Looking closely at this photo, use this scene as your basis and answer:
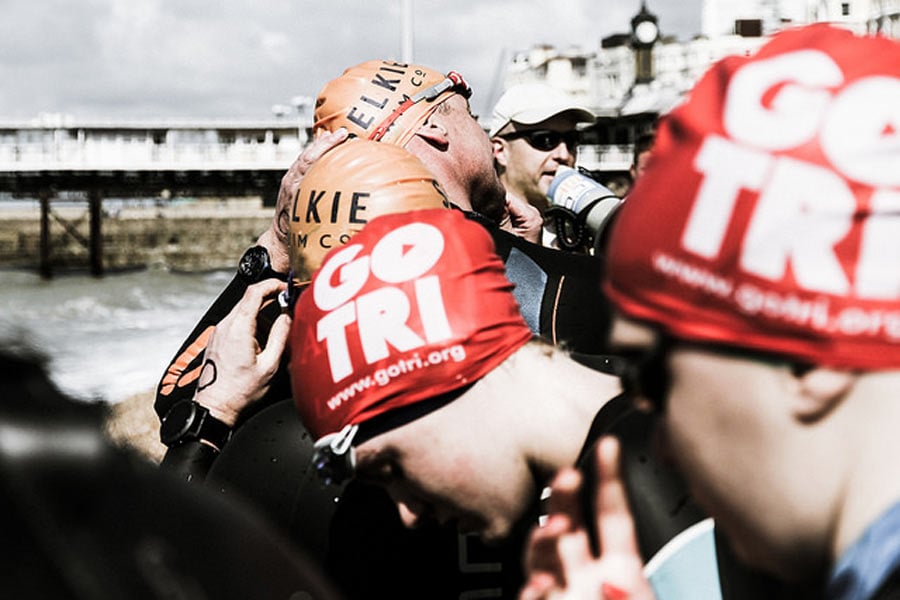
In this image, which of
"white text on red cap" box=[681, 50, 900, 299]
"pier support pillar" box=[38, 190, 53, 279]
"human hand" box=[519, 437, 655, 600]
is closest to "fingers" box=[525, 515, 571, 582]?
"human hand" box=[519, 437, 655, 600]

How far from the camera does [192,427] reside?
10.8 feet

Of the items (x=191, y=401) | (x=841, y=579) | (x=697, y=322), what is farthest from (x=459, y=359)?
(x=191, y=401)

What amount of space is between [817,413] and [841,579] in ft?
0.63

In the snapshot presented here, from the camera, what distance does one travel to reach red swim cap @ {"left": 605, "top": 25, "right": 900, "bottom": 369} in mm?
1264

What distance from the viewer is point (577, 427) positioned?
2.24 meters

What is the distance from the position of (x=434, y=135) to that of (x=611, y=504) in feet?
8.54

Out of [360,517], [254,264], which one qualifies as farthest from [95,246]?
[360,517]

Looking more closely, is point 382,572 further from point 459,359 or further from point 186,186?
point 186,186

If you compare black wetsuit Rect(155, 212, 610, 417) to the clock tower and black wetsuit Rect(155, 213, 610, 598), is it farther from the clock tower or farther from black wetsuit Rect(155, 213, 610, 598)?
the clock tower

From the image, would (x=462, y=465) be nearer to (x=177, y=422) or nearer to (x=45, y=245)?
(x=177, y=422)

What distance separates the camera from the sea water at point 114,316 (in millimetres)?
1193

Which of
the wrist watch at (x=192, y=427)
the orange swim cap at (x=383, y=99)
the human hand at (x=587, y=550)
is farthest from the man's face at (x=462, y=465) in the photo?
the orange swim cap at (x=383, y=99)

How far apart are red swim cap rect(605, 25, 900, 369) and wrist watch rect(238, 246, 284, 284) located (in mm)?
2750

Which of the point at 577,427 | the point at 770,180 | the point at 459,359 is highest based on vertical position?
the point at 770,180
